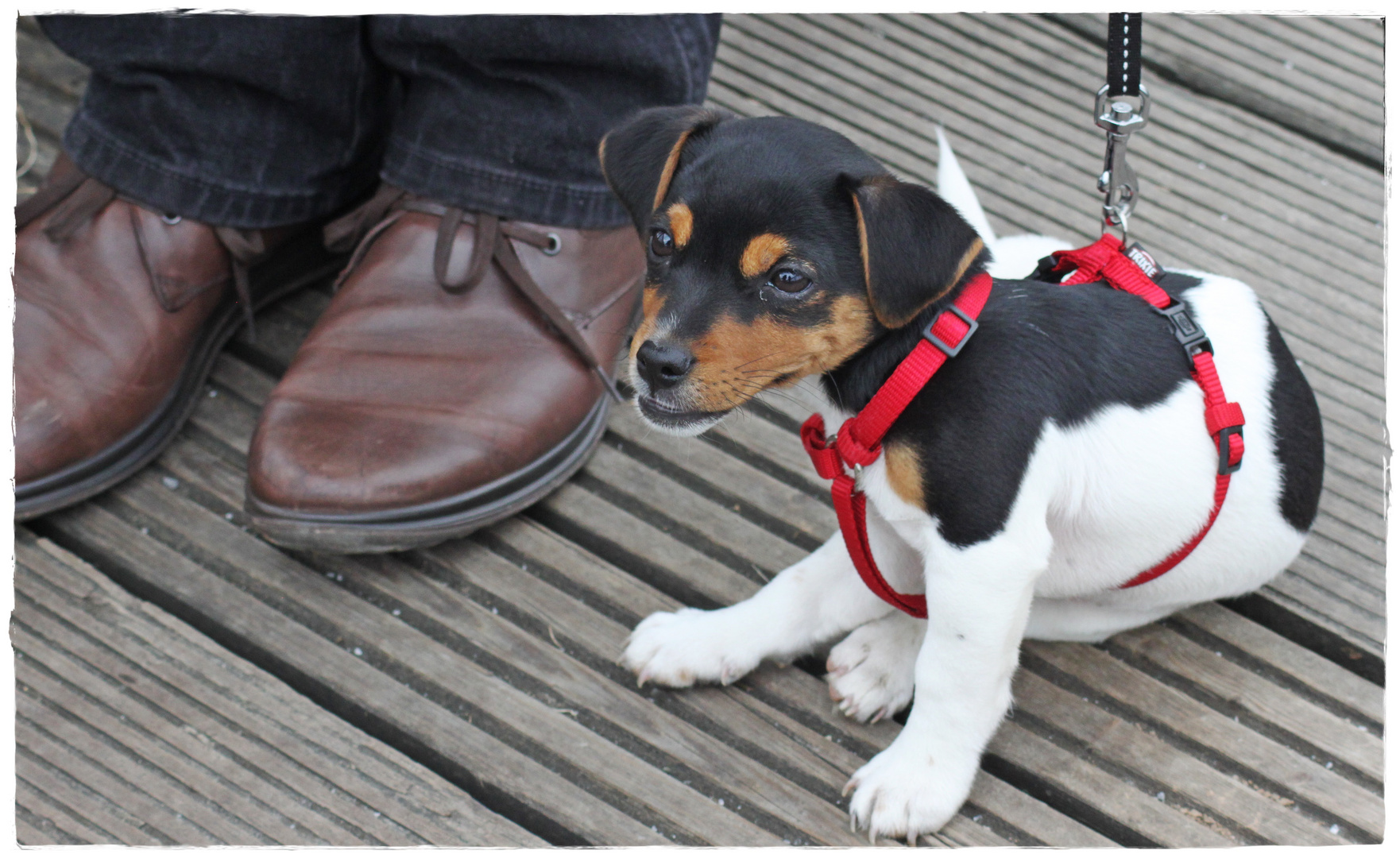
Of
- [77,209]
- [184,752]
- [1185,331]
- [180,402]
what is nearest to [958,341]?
[1185,331]

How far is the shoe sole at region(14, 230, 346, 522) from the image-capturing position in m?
2.25

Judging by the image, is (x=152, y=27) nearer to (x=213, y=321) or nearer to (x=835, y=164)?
(x=213, y=321)

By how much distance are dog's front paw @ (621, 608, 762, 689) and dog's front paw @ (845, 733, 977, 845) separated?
0.33 meters

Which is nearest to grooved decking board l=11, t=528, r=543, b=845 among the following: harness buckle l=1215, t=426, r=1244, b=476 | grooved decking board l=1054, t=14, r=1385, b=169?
harness buckle l=1215, t=426, r=1244, b=476

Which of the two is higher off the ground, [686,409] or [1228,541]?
[686,409]

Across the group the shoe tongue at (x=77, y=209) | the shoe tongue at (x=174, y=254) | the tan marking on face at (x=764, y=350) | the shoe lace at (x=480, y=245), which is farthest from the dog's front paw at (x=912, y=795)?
the shoe tongue at (x=77, y=209)

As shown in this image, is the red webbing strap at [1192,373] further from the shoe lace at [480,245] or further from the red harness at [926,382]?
the shoe lace at [480,245]

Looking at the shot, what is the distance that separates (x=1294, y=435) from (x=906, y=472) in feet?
2.27

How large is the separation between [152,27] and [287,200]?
0.44m

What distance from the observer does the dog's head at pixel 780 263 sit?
156cm

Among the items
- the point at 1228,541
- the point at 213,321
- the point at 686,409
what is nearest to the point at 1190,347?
the point at 1228,541

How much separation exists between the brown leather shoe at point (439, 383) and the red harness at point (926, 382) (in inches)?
27.2

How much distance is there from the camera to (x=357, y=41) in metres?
2.48

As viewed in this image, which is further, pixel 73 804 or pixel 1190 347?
pixel 73 804
